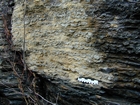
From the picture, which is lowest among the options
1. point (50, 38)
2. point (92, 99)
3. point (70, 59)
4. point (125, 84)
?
point (92, 99)

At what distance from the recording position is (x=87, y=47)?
2184 millimetres

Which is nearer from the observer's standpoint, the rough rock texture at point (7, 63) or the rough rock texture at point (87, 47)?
the rough rock texture at point (87, 47)

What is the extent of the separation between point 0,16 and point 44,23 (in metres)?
1.11

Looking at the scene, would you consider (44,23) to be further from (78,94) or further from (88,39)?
(78,94)

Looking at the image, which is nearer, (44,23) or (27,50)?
(44,23)

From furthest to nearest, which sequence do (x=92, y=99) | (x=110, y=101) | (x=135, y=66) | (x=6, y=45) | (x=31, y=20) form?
(x=6, y=45)
(x=31, y=20)
(x=92, y=99)
(x=110, y=101)
(x=135, y=66)

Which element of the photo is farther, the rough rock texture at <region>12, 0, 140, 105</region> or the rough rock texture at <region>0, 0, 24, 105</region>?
the rough rock texture at <region>0, 0, 24, 105</region>

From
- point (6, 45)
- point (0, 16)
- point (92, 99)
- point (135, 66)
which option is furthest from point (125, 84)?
point (0, 16)

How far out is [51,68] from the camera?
2508 millimetres

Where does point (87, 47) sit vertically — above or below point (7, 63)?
above

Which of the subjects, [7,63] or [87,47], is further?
[7,63]

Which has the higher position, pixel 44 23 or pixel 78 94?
pixel 44 23

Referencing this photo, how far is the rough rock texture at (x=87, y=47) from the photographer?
198 centimetres

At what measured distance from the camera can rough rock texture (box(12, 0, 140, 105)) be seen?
1.98 meters
